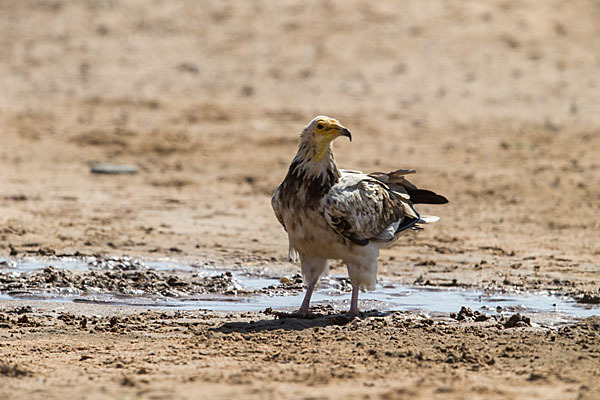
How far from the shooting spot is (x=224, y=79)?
19141mm

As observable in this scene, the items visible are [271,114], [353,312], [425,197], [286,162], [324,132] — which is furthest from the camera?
[271,114]

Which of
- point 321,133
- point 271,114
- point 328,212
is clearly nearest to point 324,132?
point 321,133

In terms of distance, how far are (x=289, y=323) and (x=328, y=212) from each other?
85 cm

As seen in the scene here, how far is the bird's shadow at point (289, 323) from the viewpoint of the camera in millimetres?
7137

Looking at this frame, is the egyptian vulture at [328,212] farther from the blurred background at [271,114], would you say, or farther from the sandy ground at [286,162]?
the blurred background at [271,114]

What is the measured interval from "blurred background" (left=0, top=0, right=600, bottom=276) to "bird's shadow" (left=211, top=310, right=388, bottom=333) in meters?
2.58

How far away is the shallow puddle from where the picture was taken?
7992mm

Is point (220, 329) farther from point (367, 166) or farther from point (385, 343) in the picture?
point (367, 166)

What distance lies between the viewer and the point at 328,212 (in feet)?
23.7

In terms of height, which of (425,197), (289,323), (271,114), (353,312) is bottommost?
(289,323)

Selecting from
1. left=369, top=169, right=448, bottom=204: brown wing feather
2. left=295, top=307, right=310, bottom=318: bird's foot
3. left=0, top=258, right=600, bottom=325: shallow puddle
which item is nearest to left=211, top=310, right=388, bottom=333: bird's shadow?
left=295, top=307, right=310, bottom=318: bird's foot

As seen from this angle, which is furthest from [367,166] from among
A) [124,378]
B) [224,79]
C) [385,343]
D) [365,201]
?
[124,378]

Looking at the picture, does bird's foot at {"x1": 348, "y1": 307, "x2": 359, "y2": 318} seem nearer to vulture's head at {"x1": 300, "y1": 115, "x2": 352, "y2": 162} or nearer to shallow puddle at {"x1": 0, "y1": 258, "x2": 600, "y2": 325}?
shallow puddle at {"x1": 0, "y1": 258, "x2": 600, "y2": 325}

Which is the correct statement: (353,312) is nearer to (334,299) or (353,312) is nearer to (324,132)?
(334,299)
